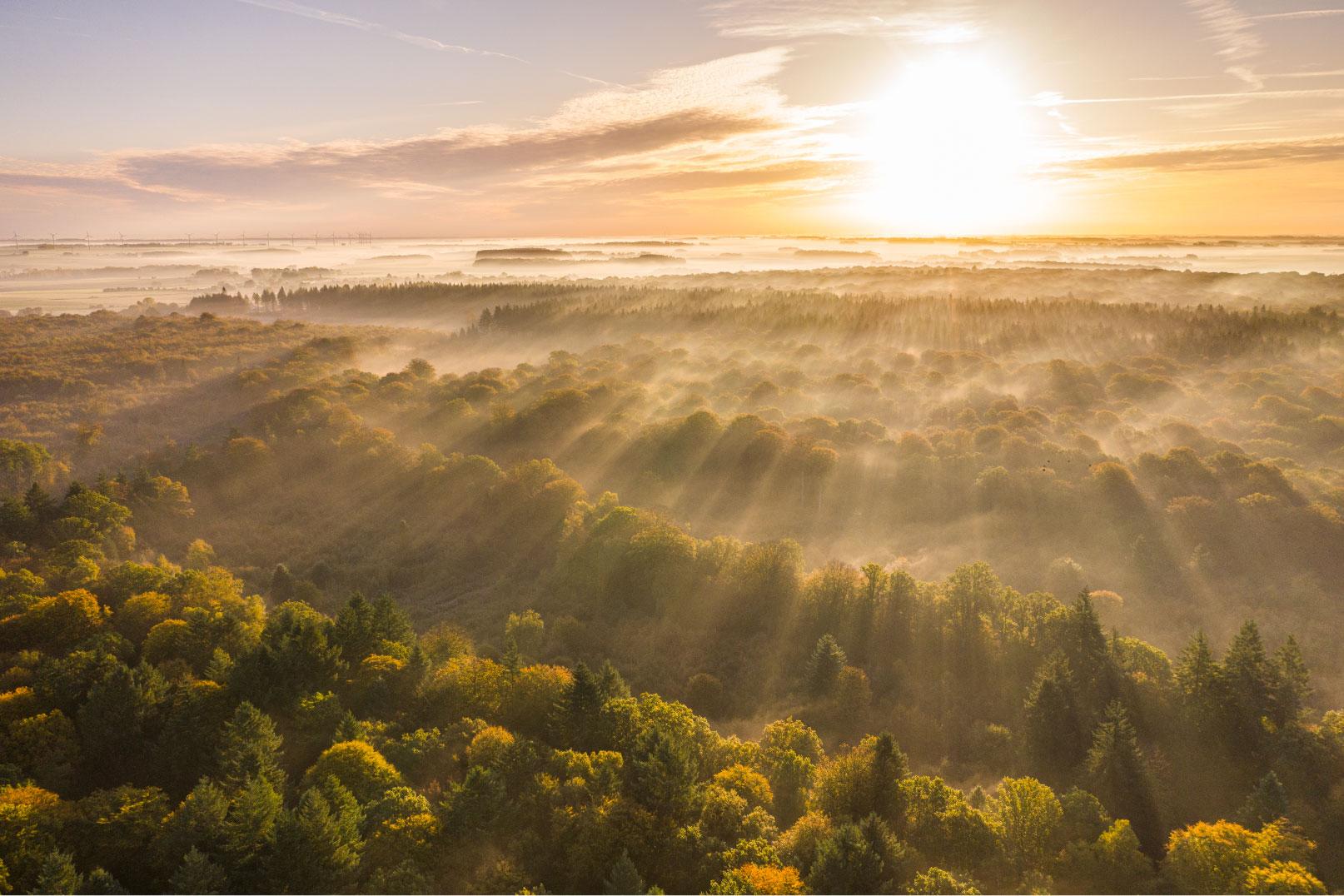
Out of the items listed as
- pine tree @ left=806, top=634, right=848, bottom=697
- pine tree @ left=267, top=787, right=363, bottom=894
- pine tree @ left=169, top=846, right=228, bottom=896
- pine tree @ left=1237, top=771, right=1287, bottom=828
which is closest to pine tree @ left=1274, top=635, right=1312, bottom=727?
pine tree @ left=1237, top=771, right=1287, bottom=828

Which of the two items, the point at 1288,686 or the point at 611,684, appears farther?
the point at 611,684

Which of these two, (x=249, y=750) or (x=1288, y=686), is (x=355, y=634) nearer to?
(x=249, y=750)

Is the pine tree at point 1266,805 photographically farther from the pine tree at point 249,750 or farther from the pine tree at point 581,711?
the pine tree at point 249,750

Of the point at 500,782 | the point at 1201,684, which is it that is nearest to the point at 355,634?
the point at 500,782

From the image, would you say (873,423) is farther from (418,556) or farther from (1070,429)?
(418,556)

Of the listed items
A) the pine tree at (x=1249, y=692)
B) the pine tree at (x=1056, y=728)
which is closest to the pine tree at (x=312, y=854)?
the pine tree at (x=1056, y=728)

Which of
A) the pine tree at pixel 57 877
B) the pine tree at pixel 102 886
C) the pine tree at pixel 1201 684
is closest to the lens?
the pine tree at pixel 57 877

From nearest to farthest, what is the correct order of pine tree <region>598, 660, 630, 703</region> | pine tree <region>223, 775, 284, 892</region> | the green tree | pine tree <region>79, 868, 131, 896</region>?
pine tree <region>79, 868, 131, 896</region> → pine tree <region>223, 775, 284, 892</region> → the green tree → pine tree <region>598, 660, 630, 703</region>

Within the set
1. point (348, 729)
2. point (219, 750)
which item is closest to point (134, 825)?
point (219, 750)

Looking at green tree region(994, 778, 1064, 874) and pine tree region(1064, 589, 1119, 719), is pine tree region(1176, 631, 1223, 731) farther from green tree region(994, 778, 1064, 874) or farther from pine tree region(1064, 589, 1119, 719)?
green tree region(994, 778, 1064, 874)
